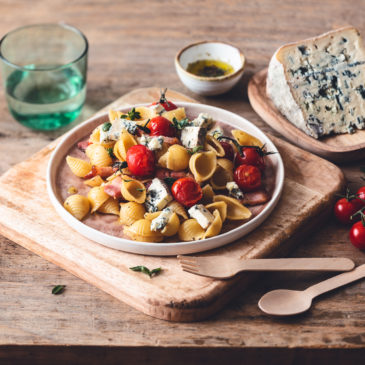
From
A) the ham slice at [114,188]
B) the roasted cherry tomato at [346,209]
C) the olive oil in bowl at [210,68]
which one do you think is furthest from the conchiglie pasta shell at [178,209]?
the olive oil in bowl at [210,68]

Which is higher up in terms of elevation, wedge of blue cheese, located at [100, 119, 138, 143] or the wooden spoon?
wedge of blue cheese, located at [100, 119, 138, 143]

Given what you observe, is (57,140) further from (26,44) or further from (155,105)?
(26,44)

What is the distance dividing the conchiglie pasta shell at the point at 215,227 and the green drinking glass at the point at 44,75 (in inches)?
47.6

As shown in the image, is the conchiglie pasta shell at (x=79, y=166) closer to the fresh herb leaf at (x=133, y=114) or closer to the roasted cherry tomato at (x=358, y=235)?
the fresh herb leaf at (x=133, y=114)

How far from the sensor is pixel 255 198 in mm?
2441

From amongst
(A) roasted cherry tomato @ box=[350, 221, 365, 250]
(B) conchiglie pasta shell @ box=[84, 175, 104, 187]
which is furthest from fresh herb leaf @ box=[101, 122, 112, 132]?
(A) roasted cherry tomato @ box=[350, 221, 365, 250]

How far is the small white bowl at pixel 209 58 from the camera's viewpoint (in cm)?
312

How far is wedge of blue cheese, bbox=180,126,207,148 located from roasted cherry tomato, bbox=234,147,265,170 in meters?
0.20

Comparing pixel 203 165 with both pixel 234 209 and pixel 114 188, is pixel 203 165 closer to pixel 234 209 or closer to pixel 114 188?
pixel 234 209

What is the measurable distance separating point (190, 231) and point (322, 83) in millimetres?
1212

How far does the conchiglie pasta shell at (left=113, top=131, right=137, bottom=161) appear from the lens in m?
2.46

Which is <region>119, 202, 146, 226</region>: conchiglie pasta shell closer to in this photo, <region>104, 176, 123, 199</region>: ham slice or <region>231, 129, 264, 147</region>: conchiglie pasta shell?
<region>104, 176, 123, 199</region>: ham slice

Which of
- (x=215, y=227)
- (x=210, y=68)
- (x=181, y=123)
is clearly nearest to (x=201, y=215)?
(x=215, y=227)

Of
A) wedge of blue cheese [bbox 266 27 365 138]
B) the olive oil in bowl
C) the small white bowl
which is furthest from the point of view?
the olive oil in bowl
